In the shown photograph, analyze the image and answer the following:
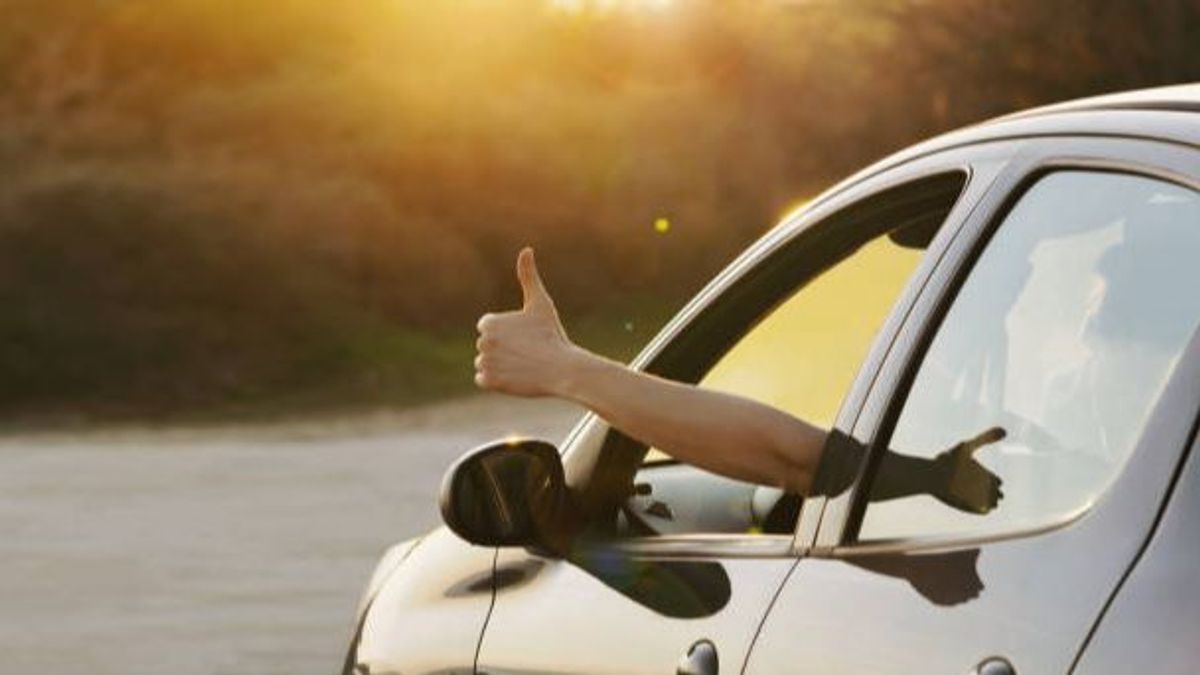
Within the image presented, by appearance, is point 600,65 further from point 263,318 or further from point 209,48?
point 263,318

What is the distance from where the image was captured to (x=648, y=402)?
14.6 ft

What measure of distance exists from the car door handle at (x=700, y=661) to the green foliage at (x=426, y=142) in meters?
33.9

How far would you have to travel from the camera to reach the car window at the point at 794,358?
4469mm

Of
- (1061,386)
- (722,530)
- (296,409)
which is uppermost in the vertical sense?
(1061,386)

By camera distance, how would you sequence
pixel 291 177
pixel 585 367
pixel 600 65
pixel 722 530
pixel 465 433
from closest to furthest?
pixel 585 367 < pixel 722 530 < pixel 465 433 < pixel 291 177 < pixel 600 65

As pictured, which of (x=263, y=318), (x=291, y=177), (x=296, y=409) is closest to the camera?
(x=296, y=409)

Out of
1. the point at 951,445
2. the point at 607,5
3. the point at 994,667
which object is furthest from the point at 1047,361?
the point at 607,5

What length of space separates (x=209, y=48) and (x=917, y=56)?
10.5 metres

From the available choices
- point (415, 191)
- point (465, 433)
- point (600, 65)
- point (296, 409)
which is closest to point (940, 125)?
point (600, 65)

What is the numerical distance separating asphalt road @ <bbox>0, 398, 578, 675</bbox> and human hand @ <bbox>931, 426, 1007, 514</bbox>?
8583 millimetres

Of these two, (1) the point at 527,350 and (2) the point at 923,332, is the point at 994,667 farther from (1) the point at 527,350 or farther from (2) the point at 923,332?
(1) the point at 527,350

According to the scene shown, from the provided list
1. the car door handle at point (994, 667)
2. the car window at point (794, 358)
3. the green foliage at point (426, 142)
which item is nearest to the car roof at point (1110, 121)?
the car window at point (794, 358)

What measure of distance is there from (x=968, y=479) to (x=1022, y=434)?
100 millimetres

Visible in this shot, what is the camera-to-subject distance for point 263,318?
41719mm
